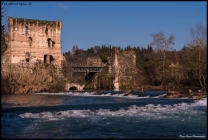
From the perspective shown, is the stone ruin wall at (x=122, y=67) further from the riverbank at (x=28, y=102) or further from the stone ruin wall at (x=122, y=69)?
the riverbank at (x=28, y=102)

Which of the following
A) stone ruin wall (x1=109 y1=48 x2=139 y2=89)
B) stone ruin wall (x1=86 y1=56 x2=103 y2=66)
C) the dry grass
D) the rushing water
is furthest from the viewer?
stone ruin wall (x1=86 y1=56 x2=103 y2=66)

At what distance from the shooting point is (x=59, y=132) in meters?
11.2

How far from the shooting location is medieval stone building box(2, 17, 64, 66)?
49.1 m

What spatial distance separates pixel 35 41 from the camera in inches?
2032

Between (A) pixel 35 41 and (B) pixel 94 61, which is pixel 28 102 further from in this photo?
(B) pixel 94 61

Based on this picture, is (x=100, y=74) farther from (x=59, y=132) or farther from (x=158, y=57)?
(x=59, y=132)

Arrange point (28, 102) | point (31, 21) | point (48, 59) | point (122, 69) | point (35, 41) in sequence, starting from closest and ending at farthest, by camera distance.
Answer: point (28, 102) < point (31, 21) < point (122, 69) < point (35, 41) < point (48, 59)

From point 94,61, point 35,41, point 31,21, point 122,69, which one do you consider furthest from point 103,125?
point 94,61

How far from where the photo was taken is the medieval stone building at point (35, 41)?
4912 centimetres

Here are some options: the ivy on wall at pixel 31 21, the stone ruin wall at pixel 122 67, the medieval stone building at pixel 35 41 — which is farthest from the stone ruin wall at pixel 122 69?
the ivy on wall at pixel 31 21

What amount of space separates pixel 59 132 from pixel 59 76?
39174 millimetres

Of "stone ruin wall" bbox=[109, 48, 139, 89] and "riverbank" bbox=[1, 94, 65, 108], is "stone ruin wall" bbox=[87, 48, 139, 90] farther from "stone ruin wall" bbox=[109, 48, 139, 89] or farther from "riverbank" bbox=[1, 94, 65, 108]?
"riverbank" bbox=[1, 94, 65, 108]

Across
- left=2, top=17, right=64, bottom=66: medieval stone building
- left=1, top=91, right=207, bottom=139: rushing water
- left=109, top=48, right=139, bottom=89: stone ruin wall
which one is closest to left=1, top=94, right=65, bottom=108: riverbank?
left=1, top=91, right=207, bottom=139: rushing water

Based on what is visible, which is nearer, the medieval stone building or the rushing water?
the rushing water
